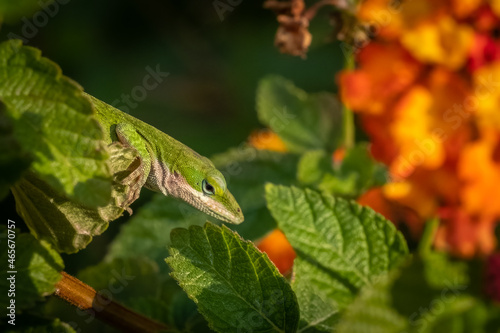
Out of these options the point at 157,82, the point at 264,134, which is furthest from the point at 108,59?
the point at 264,134

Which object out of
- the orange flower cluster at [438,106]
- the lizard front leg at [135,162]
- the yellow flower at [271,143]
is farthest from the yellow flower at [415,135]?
the lizard front leg at [135,162]

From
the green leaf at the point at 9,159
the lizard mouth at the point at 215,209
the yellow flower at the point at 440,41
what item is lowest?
the lizard mouth at the point at 215,209

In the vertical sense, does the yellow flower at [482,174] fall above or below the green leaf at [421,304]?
below

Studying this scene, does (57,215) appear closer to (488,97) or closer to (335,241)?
(335,241)

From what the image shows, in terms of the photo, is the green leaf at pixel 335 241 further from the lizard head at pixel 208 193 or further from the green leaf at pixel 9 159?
the green leaf at pixel 9 159

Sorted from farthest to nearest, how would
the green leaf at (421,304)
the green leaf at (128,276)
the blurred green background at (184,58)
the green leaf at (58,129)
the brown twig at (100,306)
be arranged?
1. the blurred green background at (184,58)
2. the green leaf at (128,276)
3. the brown twig at (100,306)
4. the green leaf at (58,129)
5. the green leaf at (421,304)

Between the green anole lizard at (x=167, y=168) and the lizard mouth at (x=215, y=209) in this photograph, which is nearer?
the green anole lizard at (x=167, y=168)

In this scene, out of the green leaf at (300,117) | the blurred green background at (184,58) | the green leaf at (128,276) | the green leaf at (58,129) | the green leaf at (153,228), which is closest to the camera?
the green leaf at (58,129)
